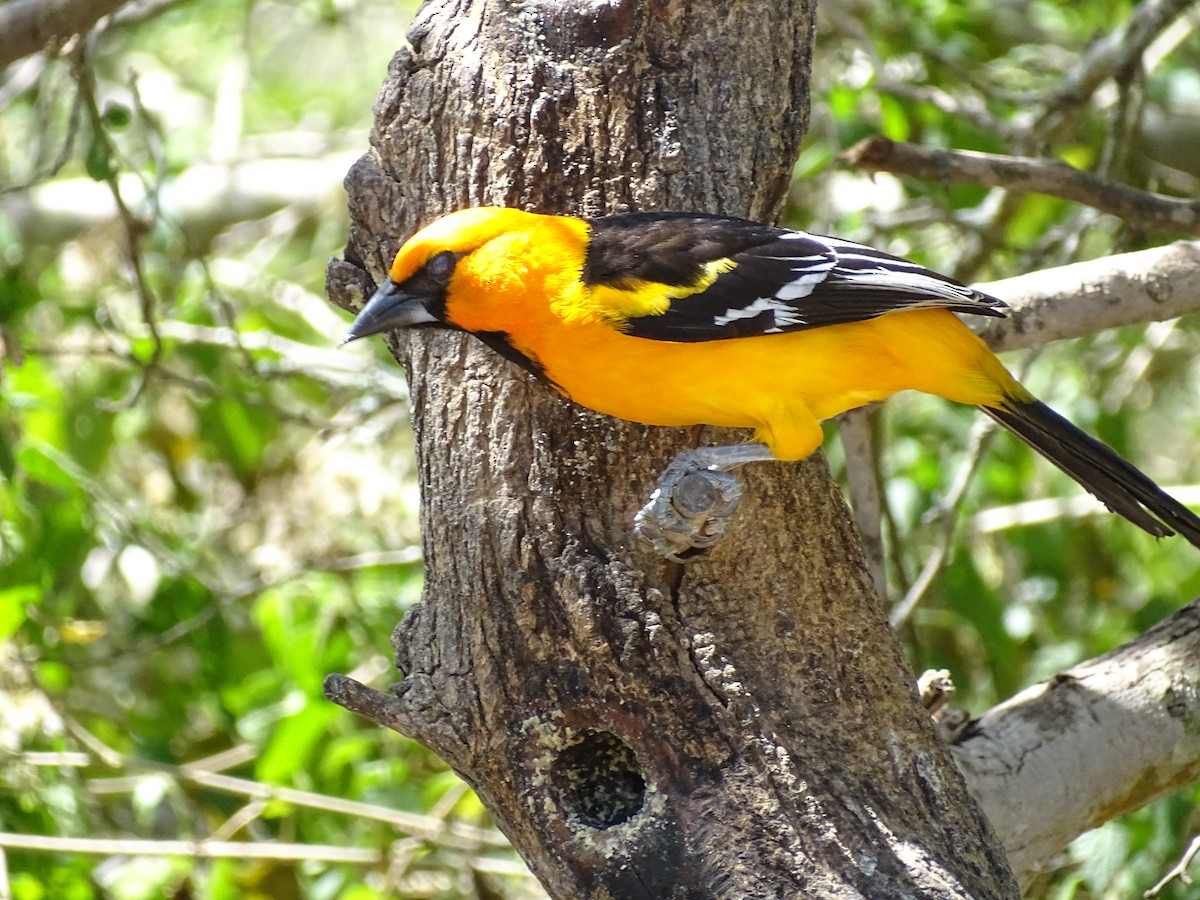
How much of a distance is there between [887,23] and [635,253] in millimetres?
3533

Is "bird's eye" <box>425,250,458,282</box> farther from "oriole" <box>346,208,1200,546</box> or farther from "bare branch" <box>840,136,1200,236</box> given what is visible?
"bare branch" <box>840,136,1200,236</box>

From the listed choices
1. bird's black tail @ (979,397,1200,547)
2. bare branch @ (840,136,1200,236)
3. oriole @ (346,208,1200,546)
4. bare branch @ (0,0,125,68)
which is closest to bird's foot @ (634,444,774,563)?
oriole @ (346,208,1200,546)

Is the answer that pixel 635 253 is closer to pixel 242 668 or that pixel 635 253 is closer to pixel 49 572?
pixel 49 572

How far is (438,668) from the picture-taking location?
Answer: 281 centimetres

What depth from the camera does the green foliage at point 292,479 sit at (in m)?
4.47

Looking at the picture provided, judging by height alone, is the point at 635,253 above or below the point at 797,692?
above

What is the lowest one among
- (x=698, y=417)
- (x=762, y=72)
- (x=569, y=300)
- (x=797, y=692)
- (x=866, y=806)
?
(x=866, y=806)

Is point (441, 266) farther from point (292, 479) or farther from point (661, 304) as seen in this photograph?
point (292, 479)

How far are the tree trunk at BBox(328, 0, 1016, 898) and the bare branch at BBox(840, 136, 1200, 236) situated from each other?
379mm

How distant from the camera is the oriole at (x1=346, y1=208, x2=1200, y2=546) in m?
2.90

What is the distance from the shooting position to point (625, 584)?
275 cm

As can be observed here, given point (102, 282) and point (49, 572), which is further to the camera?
point (102, 282)

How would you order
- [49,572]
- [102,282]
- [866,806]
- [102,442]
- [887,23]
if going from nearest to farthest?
[866,806], [49,572], [102,442], [887,23], [102,282]

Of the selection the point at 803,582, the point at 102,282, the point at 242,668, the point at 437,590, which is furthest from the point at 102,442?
the point at 803,582
